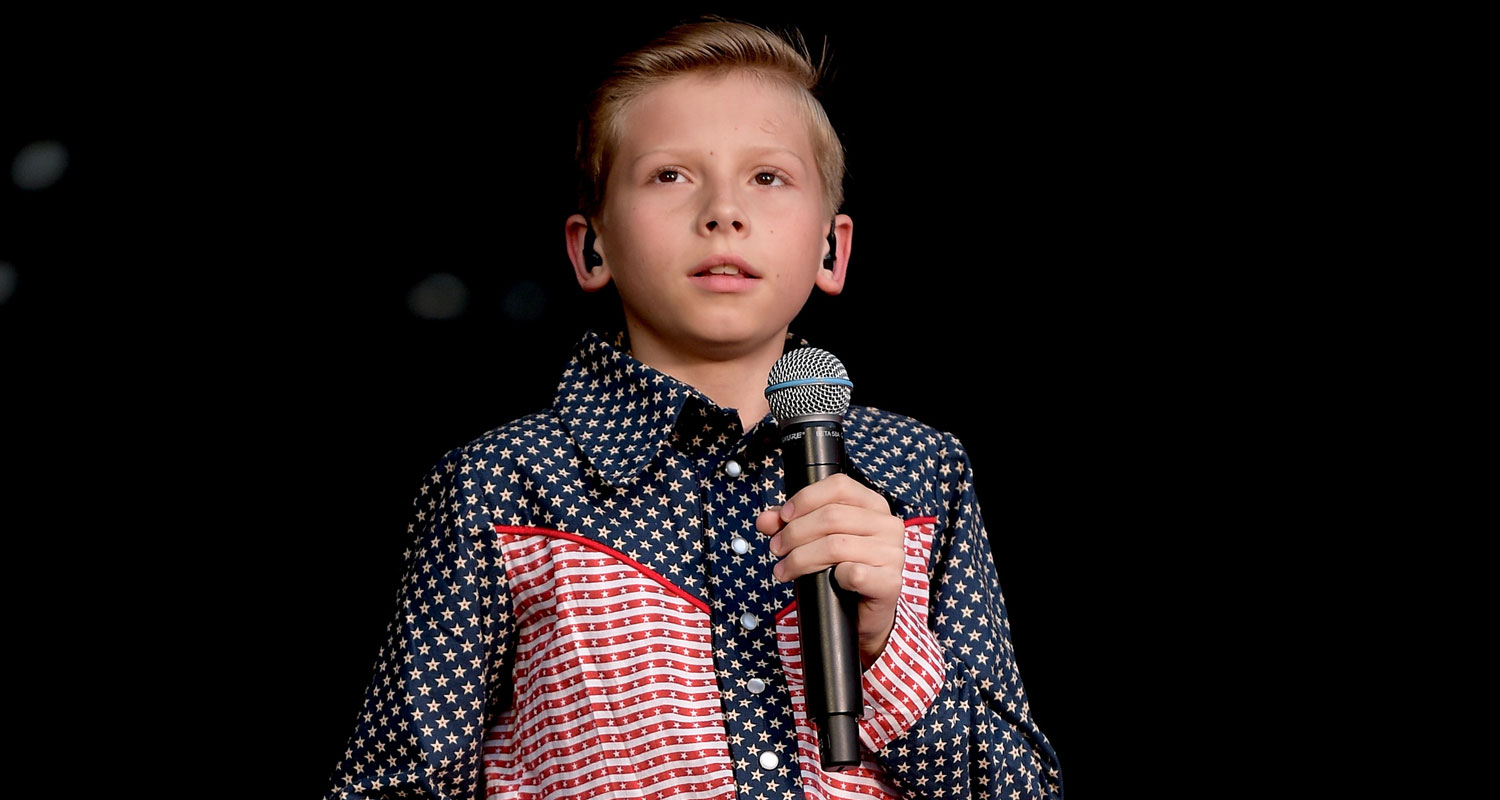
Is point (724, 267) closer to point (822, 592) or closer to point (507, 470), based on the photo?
point (507, 470)

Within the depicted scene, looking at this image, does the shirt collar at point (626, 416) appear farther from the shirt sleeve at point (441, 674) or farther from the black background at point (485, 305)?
the black background at point (485, 305)

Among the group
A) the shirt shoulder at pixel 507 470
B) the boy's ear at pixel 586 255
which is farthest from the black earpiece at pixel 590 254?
the shirt shoulder at pixel 507 470

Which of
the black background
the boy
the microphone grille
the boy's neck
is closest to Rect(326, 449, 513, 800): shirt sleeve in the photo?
the boy

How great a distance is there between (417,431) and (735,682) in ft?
2.96

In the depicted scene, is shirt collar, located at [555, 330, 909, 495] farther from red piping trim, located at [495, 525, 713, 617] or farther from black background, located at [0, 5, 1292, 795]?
black background, located at [0, 5, 1292, 795]

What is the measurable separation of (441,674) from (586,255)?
48 centimetres

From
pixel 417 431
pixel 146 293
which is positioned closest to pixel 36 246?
pixel 146 293

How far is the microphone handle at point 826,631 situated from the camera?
1.18m

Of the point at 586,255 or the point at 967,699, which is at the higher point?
the point at 586,255

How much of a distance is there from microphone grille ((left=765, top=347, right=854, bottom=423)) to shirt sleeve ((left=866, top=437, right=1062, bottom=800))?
Answer: 227mm

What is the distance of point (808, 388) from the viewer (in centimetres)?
130

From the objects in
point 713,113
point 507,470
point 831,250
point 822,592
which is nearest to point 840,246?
point 831,250

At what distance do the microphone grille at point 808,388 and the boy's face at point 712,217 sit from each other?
0.22 meters

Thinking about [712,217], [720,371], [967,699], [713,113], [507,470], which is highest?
[713,113]
